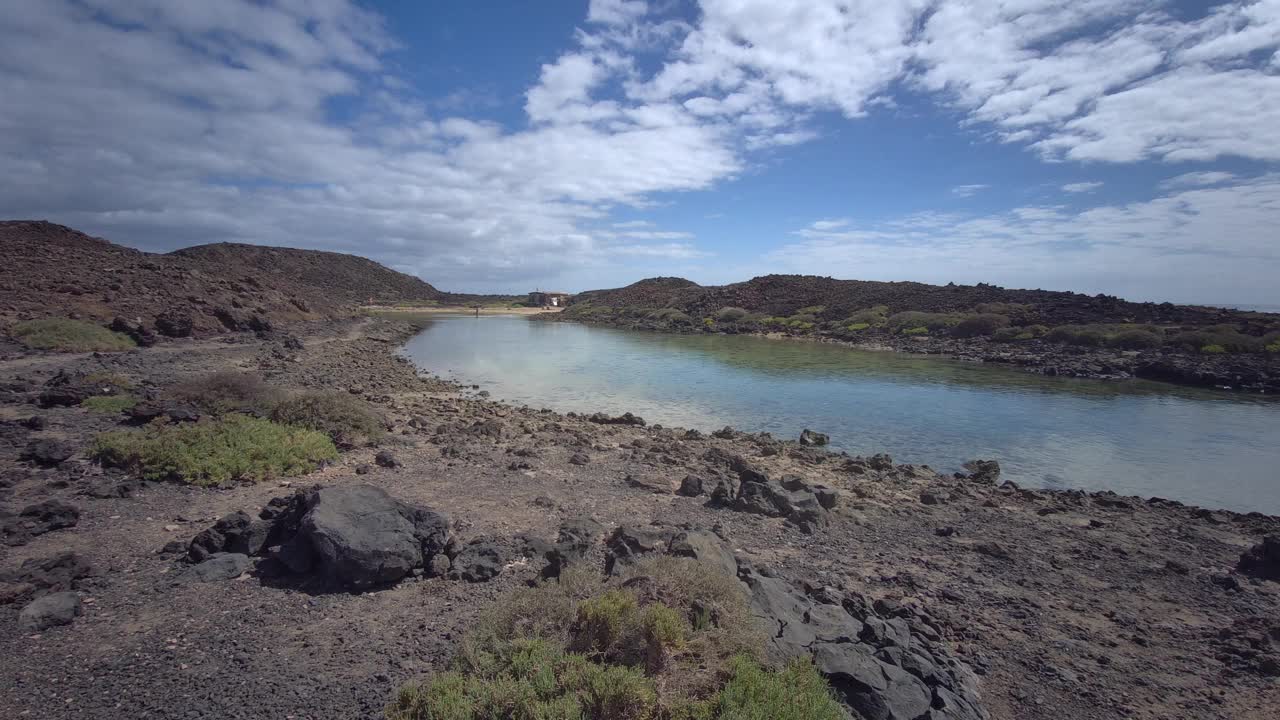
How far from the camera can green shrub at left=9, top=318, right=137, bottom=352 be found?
61.4 feet

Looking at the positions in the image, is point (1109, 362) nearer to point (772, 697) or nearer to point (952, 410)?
point (952, 410)

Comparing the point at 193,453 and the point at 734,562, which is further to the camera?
the point at 193,453

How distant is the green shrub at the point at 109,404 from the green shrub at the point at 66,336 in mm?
10712

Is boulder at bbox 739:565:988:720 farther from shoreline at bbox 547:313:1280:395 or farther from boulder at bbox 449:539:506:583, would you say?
shoreline at bbox 547:313:1280:395

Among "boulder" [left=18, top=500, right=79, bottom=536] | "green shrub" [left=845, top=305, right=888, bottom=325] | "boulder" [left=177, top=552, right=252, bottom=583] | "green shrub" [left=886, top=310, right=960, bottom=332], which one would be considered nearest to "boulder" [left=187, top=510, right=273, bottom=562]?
"boulder" [left=177, top=552, right=252, bottom=583]

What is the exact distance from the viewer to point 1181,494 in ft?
39.3

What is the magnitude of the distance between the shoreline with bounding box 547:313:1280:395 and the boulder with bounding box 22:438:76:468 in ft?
118

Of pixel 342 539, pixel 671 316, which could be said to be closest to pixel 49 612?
pixel 342 539

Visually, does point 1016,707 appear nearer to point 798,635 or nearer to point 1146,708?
point 1146,708

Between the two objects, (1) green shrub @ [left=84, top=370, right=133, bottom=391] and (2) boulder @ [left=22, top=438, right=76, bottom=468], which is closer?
(2) boulder @ [left=22, top=438, right=76, bottom=468]

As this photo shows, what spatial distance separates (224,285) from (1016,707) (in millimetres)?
41618

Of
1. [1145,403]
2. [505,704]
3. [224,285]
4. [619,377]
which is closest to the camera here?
[505,704]

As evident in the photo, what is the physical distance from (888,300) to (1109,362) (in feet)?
90.1

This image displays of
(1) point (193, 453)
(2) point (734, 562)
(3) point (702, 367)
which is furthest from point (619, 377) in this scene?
(2) point (734, 562)
